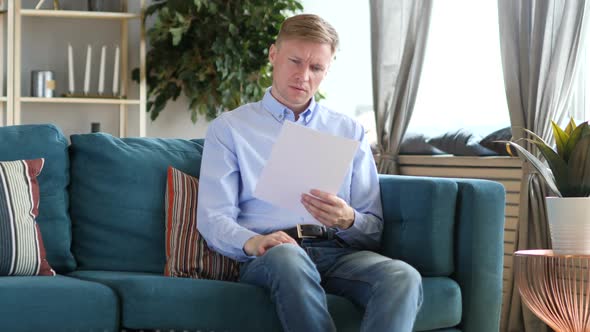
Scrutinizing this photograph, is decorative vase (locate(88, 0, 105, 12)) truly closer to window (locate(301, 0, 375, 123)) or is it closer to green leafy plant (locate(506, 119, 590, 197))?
window (locate(301, 0, 375, 123))

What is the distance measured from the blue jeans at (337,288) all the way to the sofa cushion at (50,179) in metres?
0.56

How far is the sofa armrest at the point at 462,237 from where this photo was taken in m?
2.31

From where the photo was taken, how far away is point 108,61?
15.3 feet

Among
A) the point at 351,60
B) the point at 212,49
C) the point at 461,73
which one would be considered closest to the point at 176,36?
the point at 212,49

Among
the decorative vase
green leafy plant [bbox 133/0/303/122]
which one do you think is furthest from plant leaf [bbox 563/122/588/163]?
the decorative vase

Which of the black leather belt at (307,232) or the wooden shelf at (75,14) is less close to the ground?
the wooden shelf at (75,14)

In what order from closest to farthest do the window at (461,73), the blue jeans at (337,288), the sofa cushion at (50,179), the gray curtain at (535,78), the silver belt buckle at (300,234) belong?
the blue jeans at (337,288)
the silver belt buckle at (300,234)
the sofa cushion at (50,179)
the gray curtain at (535,78)
the window at (461,73)

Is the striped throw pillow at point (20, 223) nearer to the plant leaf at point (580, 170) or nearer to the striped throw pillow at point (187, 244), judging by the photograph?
the striped throw pillow at point (187, 244)

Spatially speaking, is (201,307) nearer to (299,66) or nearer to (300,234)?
(300,234)

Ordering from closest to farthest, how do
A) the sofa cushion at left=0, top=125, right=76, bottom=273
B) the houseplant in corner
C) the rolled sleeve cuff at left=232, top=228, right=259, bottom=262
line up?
the rolled sleeve cuff at left=232, top=228, right=259, bottom=262 < the sofa cushion at left=0, top=125, right=76, bottom=273 < the houseplant in corner

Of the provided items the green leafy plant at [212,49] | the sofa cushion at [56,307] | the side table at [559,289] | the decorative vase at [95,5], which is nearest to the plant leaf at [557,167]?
the side table at [559,289]

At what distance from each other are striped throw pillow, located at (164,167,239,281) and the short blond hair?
1.61ft

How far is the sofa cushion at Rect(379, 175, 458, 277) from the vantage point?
231 cm

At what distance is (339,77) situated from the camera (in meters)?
4.61
